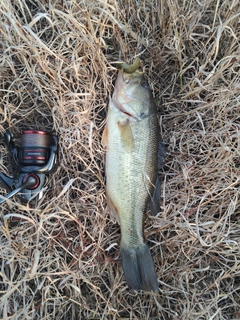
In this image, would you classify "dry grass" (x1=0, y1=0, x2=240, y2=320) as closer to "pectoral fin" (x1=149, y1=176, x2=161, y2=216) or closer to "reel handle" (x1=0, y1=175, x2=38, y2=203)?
"pectoral fin" (x1=149, y1=176, x2=161, y2=216)

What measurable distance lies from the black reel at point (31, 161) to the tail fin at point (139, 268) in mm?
724

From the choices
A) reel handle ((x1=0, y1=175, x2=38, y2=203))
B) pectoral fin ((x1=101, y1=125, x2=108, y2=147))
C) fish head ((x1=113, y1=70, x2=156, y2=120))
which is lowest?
reel handle ((x1=0, y1=175, x2=38, y2=203))

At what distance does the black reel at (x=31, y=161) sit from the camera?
6.59ft

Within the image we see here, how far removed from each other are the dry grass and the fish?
6.3 inches

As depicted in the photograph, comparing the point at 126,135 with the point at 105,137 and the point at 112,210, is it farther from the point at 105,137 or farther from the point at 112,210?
the point at 112,210

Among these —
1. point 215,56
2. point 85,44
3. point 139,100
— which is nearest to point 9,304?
point 139,100

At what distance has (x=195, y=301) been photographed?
2.21m

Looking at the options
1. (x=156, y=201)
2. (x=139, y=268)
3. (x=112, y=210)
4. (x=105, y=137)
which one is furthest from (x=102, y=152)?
(x=139, y=268)

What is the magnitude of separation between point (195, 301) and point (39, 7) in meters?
2.41

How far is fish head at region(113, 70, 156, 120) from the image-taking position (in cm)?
A: 209

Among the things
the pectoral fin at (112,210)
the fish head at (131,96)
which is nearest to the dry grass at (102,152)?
the pectoral fin at (112,210)

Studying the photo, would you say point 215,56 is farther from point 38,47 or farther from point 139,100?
point 38,47

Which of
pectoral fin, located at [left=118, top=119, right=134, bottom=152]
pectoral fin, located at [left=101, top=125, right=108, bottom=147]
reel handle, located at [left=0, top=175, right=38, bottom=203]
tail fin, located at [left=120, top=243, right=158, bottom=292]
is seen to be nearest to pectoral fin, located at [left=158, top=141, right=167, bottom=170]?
pectoral fin, located at [left=118, top=119, right=134, bottom=152]

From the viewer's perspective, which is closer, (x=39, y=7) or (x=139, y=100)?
(x=139, y=100)
